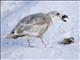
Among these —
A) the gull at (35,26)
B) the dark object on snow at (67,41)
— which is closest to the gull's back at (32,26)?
the gull at (35,26)

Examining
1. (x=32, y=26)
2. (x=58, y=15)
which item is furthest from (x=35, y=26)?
(x=58, y=15)

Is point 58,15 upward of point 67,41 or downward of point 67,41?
upward

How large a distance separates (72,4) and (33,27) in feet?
0.86

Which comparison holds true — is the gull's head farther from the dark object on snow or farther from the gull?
the dark object on snow

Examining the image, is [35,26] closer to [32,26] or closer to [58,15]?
[32,26]

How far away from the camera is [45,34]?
153 centimetres

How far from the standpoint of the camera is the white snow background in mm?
1474

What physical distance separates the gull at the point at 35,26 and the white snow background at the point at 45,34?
0.07 ft

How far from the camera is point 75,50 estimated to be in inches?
57.6

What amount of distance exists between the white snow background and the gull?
0.9 inches

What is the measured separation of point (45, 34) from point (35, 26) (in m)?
0.07

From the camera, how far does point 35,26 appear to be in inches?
60.4

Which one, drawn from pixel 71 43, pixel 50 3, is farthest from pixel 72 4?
pixel 71 43

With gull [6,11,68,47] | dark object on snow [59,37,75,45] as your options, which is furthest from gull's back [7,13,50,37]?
dark object on snow [59,37,75,45]
